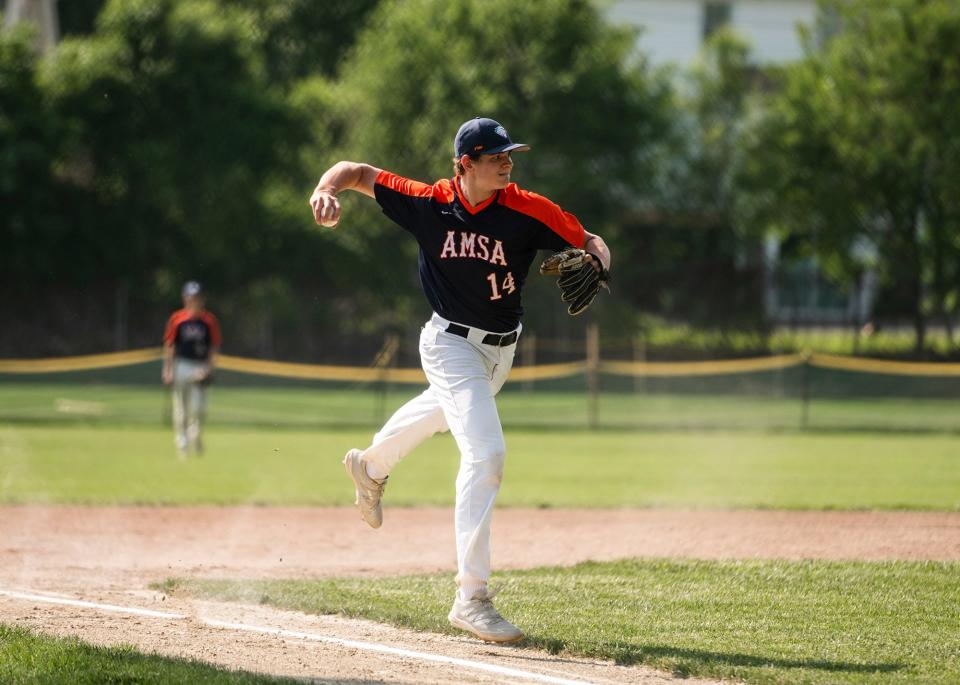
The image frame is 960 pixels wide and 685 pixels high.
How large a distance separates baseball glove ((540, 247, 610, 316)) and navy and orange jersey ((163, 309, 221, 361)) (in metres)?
10.4

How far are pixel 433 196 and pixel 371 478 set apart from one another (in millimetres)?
1388

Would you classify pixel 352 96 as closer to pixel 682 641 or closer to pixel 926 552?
pixel 926 552

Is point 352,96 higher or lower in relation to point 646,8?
lower

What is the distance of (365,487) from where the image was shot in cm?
618

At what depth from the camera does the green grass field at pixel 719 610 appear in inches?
194

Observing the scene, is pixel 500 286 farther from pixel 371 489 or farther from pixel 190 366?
pixel 190 366

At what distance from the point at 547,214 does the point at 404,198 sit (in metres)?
0.66

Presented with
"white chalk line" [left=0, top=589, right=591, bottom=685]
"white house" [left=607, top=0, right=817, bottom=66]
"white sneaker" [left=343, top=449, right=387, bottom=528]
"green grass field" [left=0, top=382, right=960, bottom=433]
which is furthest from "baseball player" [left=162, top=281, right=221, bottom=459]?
"white house" [left=607, top=0, right=817, bottom=66]

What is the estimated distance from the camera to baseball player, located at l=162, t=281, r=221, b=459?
14.9 meters

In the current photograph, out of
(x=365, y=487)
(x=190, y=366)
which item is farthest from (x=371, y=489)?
(x=190, y=366)

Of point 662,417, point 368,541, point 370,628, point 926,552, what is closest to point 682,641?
point 370,628

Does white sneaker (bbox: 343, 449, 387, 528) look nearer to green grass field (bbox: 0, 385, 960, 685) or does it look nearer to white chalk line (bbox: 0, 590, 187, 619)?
green grass field (bbox: 0, 385, 960, 685)

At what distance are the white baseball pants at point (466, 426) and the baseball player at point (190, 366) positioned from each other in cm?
914

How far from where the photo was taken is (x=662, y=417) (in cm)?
2011
